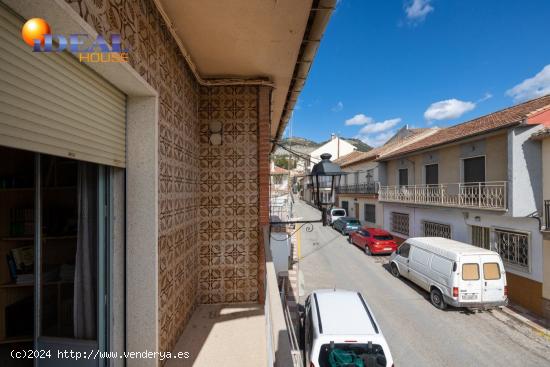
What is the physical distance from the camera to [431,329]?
6953 mm

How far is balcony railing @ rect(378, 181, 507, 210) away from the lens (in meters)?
9.41

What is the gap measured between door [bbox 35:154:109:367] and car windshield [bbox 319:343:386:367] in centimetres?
328

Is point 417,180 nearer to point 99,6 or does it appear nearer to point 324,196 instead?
point 324,196

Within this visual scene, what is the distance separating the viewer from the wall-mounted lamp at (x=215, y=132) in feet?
13.2

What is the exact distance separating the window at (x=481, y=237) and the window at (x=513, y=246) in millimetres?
499

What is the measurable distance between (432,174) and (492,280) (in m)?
7.17

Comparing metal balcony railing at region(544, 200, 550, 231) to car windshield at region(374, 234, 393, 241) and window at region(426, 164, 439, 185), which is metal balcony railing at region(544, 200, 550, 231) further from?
car windshield at region(374, 234, 393, 241)

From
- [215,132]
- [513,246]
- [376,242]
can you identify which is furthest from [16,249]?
[376,242]

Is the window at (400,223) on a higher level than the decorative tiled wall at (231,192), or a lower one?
lower

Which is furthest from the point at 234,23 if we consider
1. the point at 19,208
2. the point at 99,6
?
the point at 19,208

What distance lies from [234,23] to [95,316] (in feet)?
9.81

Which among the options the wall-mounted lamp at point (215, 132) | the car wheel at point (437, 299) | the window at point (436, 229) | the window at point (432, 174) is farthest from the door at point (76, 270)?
the window at point (432, 174)

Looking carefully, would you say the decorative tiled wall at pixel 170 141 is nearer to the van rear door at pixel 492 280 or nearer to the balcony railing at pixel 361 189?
the van rear door at pixel 492 280

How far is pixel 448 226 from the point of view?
11.8 metres
